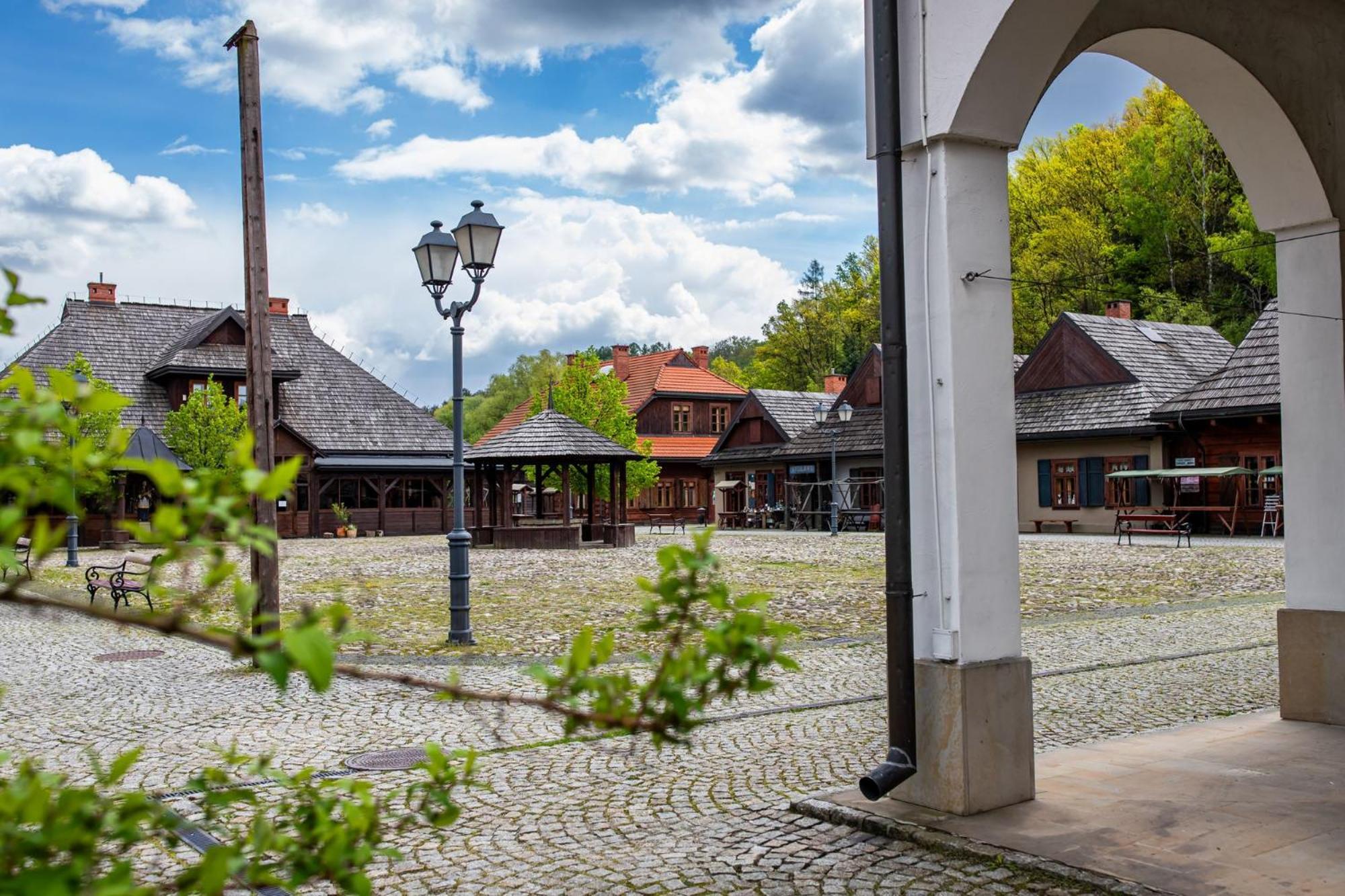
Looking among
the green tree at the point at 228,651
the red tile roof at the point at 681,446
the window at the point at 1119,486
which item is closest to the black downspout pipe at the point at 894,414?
the green tree at the point at 228,651

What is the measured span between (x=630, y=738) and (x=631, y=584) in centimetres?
1111

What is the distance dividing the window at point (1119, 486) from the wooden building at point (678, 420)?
21.4m

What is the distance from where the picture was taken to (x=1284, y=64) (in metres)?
6.20

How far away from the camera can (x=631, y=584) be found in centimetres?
1762

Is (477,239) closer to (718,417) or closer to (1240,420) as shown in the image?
(1240,420)

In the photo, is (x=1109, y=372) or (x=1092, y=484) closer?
(x=1092, y=484)

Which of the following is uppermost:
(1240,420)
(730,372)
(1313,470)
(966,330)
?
(730,372)

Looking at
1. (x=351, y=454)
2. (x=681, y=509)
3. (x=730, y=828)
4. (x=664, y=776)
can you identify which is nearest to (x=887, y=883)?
(x=730, y=828)

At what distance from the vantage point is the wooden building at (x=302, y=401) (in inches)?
1505

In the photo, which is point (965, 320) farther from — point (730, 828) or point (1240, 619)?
point (1240, 619)

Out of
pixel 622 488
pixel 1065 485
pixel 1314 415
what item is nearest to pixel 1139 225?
pixel 1065 485

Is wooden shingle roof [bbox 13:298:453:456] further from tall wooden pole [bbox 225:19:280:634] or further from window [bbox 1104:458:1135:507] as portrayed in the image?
tall wooden pole [bbox 225:19:280:634]

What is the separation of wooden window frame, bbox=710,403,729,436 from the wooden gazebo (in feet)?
80.9

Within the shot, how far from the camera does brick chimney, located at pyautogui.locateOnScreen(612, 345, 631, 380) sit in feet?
198
